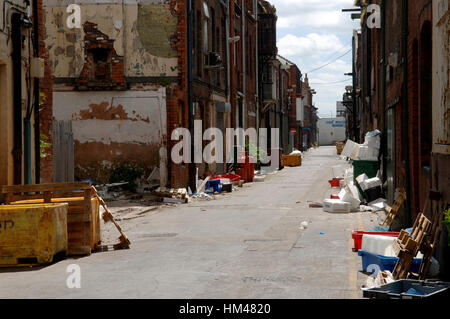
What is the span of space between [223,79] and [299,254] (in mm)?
20565

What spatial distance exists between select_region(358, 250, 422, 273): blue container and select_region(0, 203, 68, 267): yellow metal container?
470 cm

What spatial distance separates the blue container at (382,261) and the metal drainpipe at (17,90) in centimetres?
700

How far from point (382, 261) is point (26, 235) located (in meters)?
5.25

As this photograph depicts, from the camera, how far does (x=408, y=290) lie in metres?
6.81

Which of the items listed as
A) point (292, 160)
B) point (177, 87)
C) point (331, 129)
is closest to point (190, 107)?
point (177, 87)

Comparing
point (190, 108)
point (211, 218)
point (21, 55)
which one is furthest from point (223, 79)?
point (21, 55)

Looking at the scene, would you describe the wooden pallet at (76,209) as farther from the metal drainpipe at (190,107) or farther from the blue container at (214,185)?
the blue container at (214,185)

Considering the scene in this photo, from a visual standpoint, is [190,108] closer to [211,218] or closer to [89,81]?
[89,81]

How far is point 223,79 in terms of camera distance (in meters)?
30.2

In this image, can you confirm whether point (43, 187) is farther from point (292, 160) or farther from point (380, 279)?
point (292, 160)

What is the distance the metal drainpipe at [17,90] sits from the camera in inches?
489

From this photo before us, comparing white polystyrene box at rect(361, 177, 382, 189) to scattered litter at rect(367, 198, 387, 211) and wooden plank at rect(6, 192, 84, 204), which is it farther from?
wooden plank at rect(6, 192, 84, 204)

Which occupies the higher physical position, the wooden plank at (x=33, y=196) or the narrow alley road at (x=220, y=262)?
the wooden plank at (x=33, y=196)

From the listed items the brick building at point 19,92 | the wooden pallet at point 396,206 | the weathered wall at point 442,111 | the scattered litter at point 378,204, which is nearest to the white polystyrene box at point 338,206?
the scattered litter at point 378,204
